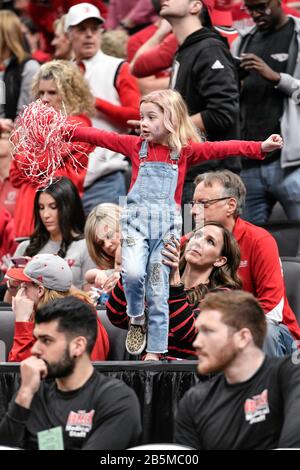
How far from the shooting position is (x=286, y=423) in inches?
201

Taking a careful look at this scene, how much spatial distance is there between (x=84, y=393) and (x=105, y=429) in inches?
9.2

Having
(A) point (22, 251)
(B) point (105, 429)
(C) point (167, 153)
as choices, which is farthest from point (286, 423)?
(A) point (22, 251)

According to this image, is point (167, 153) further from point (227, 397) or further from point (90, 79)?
point (90, 79)

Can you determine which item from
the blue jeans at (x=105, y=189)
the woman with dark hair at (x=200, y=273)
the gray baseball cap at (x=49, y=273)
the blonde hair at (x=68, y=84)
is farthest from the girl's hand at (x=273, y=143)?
the blue jeans at (x=105, y=189)

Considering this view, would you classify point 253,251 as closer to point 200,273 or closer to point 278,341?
point 200,273

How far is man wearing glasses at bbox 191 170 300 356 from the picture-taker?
6496mm

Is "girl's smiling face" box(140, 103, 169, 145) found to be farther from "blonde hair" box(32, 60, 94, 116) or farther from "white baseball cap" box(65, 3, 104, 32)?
"white baseball cap" box(65, 3, 104, 32)

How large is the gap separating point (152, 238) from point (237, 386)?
946mm

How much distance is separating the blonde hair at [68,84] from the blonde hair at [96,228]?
0.80 metres

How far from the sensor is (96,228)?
7.32m

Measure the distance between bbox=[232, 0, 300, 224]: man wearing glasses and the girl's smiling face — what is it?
1.99m

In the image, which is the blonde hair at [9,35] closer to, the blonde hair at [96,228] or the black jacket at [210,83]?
the black jacket at [210,83]

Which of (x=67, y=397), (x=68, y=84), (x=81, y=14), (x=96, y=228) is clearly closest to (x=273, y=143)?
(x=67, y=397)

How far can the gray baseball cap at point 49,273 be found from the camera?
644 cm
